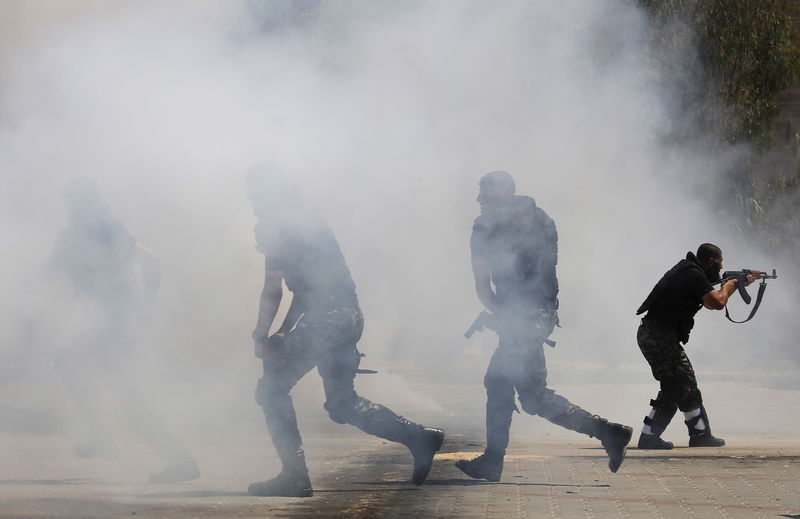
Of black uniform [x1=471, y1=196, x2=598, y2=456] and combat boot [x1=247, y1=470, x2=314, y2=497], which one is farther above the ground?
black uniform [x1=471, y1=196, x2=598, y2=456]

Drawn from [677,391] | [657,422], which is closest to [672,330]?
[677,391]

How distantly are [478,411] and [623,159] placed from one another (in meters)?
4.02

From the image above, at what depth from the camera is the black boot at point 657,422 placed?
967 centimetres

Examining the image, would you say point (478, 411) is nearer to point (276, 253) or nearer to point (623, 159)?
point (623, 159)

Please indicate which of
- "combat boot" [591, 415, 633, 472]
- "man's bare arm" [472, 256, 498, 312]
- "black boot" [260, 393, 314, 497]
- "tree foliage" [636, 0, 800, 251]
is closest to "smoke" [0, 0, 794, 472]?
"tree foliage" [636, 0, 800, 251]

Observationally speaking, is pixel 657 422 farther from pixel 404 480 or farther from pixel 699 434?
pixel 404 480

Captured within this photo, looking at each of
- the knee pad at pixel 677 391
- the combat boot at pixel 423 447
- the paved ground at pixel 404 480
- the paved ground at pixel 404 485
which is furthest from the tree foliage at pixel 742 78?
the combat boot at pixel 423 447

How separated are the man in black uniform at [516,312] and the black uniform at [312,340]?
73 cm

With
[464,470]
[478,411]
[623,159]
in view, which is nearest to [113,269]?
[464,470]

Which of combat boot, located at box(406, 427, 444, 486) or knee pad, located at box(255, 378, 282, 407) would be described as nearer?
knee pad, located at box(255, 378, 282, 407)

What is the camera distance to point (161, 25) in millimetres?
10648

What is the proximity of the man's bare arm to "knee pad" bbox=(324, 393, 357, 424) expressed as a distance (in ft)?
3.14

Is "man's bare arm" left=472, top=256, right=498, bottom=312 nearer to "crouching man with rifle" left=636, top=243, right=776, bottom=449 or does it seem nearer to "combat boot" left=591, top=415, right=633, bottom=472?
"combat boot" left=591, top=415, right=633, bottom=472

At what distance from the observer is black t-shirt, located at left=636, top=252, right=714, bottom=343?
9.33m
